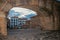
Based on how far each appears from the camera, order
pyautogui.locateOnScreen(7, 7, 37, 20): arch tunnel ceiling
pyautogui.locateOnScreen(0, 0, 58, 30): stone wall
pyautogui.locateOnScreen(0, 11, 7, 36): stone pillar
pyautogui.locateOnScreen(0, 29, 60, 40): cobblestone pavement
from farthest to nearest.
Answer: pyautogui.locateOnScreen(7, 7, 37, 20): arch tunnel ceiling, pyautogui.locateOnScreen(0, 29, 60, 40): cobblestone pavement, pyautogui.locateOnScreen(0, 0, 58, 30): stone wall, pyautogui.locateOnScreen(0, 11, 7, 36): stone pillar

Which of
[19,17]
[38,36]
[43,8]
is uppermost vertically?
[43,8]

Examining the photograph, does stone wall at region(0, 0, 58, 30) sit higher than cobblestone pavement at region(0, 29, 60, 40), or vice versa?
stone wall at region(0, 0, 58, 30)

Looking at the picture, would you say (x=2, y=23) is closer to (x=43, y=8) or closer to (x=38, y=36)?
(x=38, y=36)

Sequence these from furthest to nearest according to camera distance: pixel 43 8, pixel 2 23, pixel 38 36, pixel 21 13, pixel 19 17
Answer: pixel 19 17
pixel 21 13
pixel 38 36
pixel 43 8
pixel 2 23

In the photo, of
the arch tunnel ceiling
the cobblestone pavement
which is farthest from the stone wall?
the arch tunnel ceiling

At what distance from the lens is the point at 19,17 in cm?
998

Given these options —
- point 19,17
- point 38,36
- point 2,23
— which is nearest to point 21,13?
point 19,17

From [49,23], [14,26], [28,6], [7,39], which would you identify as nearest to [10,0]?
[28,6]

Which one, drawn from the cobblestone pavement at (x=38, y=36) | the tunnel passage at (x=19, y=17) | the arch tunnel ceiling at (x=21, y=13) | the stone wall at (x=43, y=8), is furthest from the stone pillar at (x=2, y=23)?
the arch tunnel ceiling at (x=21, y=13)

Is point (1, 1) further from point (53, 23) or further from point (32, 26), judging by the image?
point (32, 26)

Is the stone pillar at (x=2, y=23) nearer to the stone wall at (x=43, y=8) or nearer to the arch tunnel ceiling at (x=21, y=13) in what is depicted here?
the stone wall at (x=43, y=8)

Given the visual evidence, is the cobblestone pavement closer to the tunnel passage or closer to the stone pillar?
the stone pillar

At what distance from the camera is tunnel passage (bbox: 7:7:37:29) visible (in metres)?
9.71

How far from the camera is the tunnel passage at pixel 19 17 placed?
9715 millimetres
